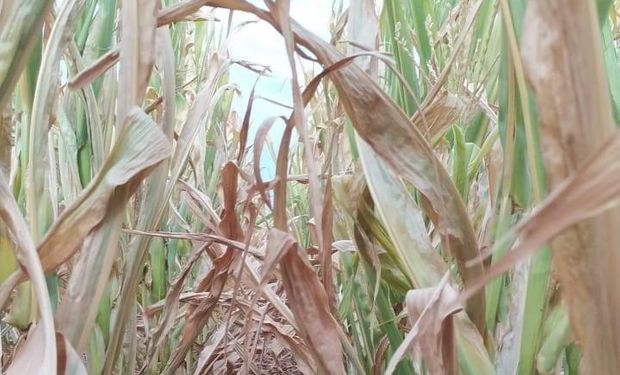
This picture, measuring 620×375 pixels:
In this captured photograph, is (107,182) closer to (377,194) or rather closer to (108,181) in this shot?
(108,181)

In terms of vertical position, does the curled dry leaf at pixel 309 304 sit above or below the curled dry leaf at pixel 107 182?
below

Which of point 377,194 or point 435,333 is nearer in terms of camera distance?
point 435,333

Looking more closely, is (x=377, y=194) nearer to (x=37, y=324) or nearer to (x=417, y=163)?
(x=417, y=163)

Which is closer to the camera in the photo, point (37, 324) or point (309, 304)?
point (37, 324)

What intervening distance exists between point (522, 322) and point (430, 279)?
5 centimetres

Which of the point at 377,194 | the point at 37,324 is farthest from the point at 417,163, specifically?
the point at 37,324

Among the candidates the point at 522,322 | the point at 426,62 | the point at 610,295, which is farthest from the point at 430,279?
the point at 426,62

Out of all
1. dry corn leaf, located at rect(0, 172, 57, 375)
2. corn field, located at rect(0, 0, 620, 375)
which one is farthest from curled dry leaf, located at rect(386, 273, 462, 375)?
dry corn leaf, located at rect(0, 172, 57, 375)

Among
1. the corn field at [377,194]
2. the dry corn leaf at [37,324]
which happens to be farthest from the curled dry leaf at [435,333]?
the dry corn leaf at [37,324]

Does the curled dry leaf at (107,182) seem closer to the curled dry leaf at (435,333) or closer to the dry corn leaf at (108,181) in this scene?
the dry corn leaf at (108,181)

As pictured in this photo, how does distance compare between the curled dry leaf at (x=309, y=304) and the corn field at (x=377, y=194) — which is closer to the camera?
the corn field at (x=377, y=194)

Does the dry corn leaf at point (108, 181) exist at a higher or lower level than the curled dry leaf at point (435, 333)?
higher

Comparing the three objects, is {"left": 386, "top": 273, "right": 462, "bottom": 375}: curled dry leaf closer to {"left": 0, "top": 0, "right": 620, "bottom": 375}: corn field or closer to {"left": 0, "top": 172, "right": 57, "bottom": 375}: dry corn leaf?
{"left": 0, "top": 0, "right": 620, "bottom": 375}: corn field

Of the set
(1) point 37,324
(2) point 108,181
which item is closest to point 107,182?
(2) point 108,181
